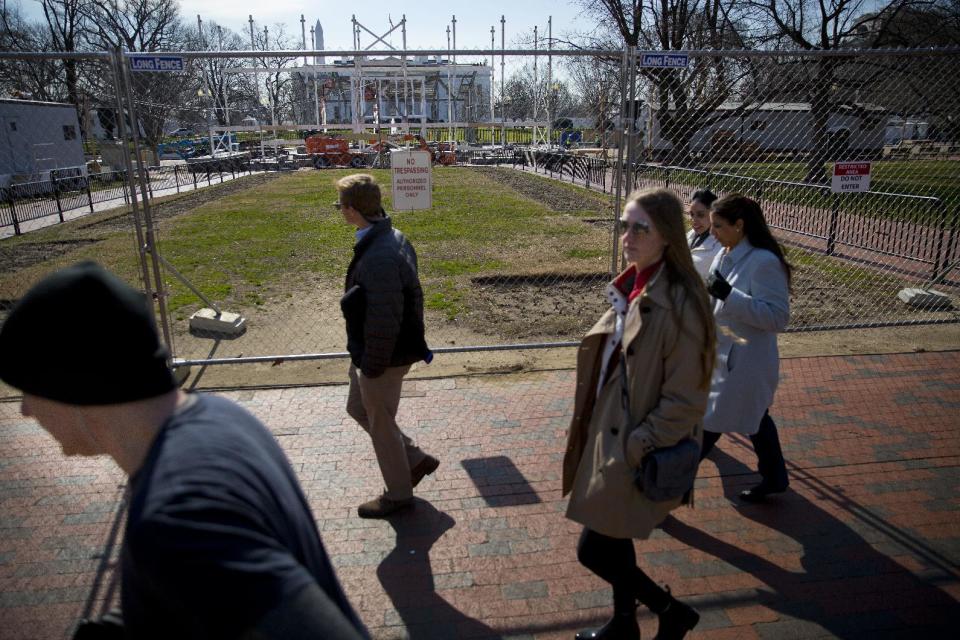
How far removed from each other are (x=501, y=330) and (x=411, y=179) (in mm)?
2777

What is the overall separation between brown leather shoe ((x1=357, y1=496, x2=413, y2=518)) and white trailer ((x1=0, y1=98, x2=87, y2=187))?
655 inches

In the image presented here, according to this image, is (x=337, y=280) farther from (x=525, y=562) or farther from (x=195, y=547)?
(x=195, y=547)

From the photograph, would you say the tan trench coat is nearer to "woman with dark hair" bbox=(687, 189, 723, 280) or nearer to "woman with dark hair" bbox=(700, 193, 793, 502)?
"woman with dark hair" bbox=(700, 193, 793, 502)

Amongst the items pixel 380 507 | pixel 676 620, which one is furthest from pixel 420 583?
pixel 676 620

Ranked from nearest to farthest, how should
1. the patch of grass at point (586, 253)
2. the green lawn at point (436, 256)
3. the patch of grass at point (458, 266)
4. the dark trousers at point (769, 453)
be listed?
the dark trousers at point (769, 453) → the green lawn at point (436, 256) → the patch of grass at point (458, 266) → the patch of grass at point (586, 253)

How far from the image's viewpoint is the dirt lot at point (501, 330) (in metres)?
6.69

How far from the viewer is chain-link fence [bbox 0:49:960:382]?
6684 millimetres

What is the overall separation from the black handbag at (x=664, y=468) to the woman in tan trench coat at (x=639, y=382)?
0.09ft

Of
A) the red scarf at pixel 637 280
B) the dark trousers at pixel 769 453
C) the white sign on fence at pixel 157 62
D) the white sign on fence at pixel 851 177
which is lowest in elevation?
the dark trousers at pixel 769 453

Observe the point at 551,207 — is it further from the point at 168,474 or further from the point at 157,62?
the point at 168,474

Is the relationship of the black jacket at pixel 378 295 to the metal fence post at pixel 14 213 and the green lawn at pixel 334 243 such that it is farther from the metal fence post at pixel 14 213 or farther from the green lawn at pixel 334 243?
the metal fence post at pixel 14 213

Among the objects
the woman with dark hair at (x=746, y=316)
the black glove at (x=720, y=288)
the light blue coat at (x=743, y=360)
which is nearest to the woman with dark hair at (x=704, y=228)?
the woman with dark hair at (x=746, y=316)

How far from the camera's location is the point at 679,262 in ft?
8.53

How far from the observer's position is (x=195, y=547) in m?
1.01
